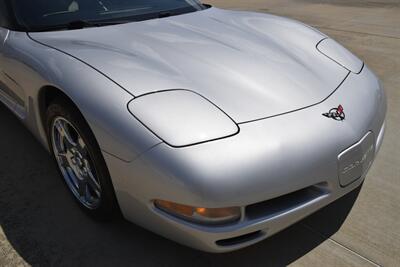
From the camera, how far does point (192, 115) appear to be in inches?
70.8

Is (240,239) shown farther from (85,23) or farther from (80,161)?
(85,23)

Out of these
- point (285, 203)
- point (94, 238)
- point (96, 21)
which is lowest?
point (94, 238)

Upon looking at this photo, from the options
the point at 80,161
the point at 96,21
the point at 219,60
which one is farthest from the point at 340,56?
the point at 80,161

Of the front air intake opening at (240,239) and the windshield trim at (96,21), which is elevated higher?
the windshield trim at (96,21)

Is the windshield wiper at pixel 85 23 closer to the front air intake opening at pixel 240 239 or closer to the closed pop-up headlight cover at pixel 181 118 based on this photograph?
the closed pop-up headlight cover at pixel 181 118

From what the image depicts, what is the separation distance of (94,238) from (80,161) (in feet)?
1.38

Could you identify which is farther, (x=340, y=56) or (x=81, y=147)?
(x=340, y=56)

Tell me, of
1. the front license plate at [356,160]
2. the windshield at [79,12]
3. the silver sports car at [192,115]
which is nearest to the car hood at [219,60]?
the silver sports car at [192,115]

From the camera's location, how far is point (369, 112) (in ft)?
6.73

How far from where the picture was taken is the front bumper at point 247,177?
5.29ft

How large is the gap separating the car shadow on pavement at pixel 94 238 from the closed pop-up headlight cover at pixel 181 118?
2.28 ft

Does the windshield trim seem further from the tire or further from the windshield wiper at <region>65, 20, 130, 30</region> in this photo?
the tire

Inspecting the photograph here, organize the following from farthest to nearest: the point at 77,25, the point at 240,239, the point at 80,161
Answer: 1. the point at 77,25
2. the point at 80,161
3. the point at 240,239

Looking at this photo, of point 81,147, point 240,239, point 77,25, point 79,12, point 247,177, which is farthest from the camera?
point 79,12
